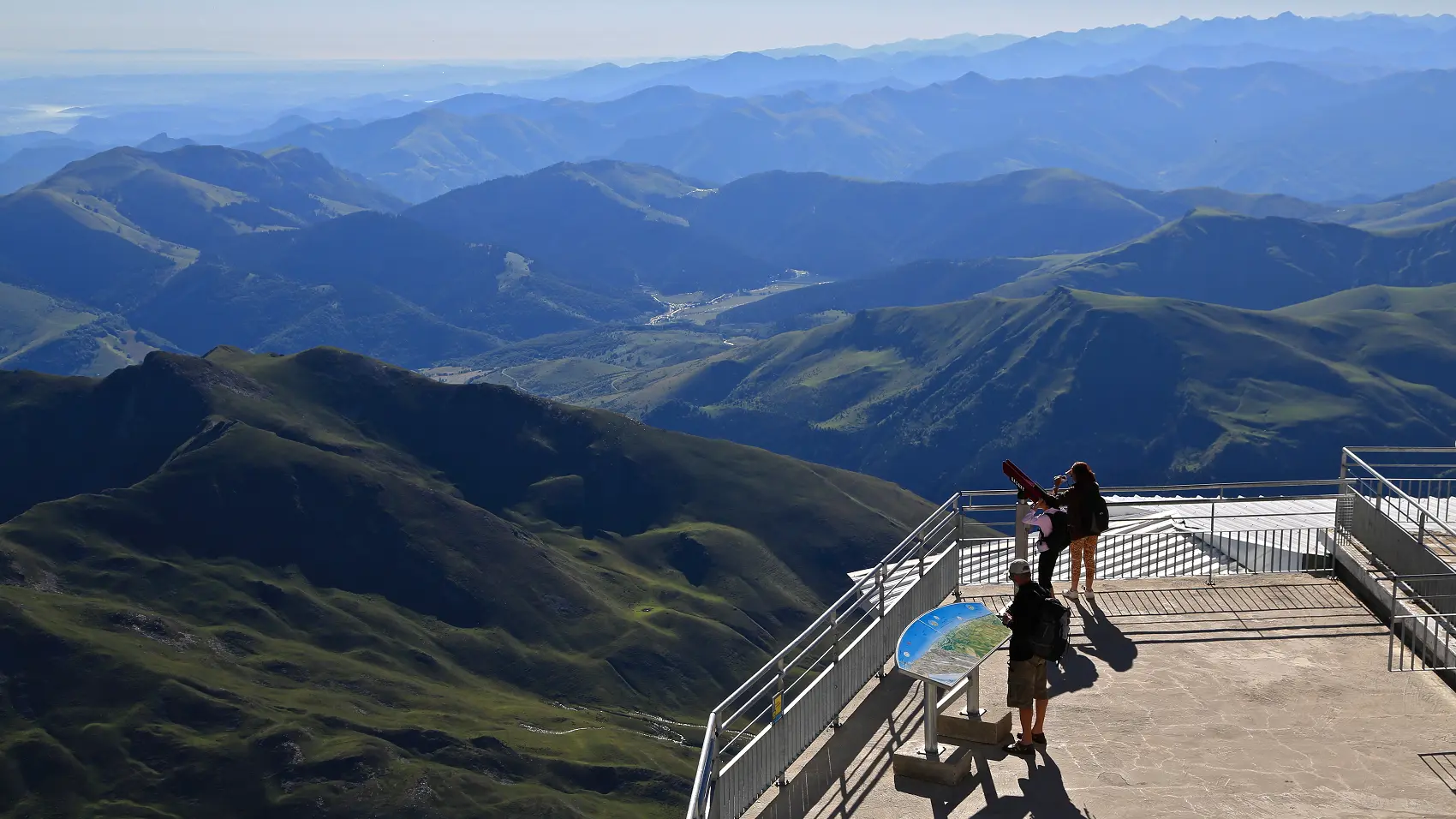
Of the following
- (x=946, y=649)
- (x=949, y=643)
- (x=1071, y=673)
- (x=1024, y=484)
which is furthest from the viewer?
(x=1071, y=673)

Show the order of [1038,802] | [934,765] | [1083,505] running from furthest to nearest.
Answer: [1083,505], [934,765], [1038,802]

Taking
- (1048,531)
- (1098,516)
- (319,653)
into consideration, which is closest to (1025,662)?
(1048,531)

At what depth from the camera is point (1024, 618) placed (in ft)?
66.8

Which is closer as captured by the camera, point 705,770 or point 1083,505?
point 705,770

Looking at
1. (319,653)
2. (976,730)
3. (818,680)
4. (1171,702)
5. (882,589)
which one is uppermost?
(882,589)

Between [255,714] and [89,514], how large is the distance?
165 feet

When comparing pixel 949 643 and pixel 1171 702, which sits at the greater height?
pixel 949 643

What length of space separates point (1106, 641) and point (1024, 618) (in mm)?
6330

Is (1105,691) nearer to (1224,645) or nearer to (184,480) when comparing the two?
(1224,645)

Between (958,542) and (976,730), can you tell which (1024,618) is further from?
(958,542)

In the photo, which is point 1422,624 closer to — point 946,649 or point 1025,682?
point 1025,682

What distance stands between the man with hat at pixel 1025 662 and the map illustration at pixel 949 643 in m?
0.28

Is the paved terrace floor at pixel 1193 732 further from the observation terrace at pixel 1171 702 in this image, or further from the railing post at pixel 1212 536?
the railing post at pixel 1212 536

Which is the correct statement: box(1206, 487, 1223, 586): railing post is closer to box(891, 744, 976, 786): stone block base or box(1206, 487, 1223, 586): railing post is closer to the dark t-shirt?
the dark t-shirt
